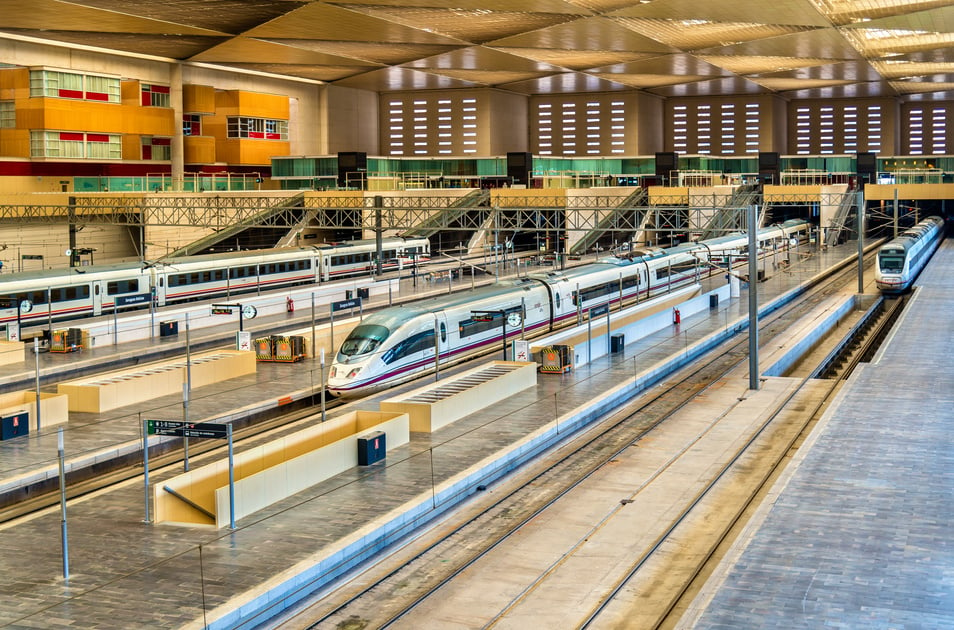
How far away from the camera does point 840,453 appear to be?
2119cm

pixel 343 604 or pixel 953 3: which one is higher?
pixel 953 3

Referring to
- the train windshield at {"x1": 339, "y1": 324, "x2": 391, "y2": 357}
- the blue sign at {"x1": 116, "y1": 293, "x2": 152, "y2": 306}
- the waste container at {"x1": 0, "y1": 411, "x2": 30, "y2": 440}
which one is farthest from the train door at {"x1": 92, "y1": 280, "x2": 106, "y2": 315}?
the waste container at {"x1": 0, "y1": 411, "x2": 30, "y2": 440}

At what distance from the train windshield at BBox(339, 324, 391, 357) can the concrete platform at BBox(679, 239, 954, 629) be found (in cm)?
1187

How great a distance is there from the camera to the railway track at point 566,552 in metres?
14.1

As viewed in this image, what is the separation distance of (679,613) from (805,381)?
19.6 meters

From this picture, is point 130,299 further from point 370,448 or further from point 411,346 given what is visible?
point 370,448

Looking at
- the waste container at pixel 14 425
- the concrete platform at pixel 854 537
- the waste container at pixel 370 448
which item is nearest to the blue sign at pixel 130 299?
the waste container at pixel 14 425

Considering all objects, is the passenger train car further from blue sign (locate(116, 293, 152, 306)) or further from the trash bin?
the trash bin

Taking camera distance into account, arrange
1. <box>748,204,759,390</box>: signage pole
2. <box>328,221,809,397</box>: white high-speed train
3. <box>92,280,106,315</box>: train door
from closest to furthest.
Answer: <box>328,221,809,397</box>: white high-speed train → <box>748,204,759,390</box>: signage pole → <box>92,280,106,315</box>: train door

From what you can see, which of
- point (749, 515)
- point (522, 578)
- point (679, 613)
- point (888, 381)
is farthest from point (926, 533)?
point (888, 381)

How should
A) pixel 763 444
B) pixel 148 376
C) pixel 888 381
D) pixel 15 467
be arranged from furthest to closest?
pixel 888 381 < pixel 148 376 < pixel 763 444 < pixel 15 467

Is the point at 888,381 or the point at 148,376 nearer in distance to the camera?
the point at 148,376

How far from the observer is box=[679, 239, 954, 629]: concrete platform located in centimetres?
1292

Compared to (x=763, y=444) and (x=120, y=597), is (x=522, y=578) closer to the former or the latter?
(x=120, y=597)
